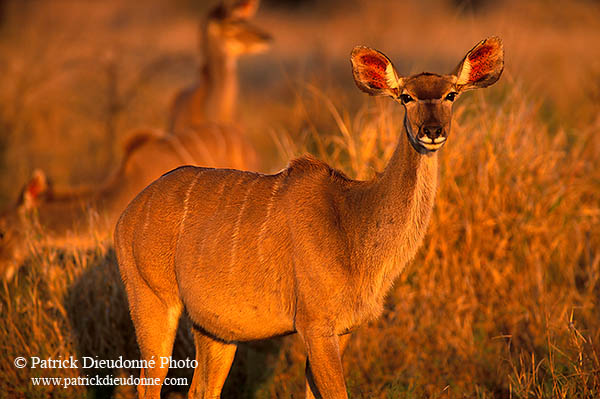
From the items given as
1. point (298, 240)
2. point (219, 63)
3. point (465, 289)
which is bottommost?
point (465, 289)

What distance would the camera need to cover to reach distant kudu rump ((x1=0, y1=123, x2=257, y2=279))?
6.04 m

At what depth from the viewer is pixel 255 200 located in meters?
4.18

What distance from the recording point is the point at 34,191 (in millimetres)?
6434

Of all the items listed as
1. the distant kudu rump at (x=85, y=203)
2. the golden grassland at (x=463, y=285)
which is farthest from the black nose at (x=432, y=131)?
the distant kudu rump at (x=85, y=203)

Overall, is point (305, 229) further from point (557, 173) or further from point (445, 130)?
point (557, 173)

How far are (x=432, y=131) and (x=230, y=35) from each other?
25.5ft

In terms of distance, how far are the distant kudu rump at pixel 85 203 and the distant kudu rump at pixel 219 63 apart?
2.66 metres

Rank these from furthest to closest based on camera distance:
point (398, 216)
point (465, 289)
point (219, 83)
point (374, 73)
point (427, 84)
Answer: point (219, 83) → point (465, 289) → point (374, 73) → point (398, 216) → point (427, 84)

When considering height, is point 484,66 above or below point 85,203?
above

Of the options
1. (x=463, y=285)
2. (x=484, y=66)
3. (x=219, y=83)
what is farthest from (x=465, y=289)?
(x=219, y=83)

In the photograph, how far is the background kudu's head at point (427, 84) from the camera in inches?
143

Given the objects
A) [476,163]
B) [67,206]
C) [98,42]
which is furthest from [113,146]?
[476,163]

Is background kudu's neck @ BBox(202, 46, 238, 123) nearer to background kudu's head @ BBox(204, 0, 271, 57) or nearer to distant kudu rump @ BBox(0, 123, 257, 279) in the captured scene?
background kudu's head @ BBox(204, 0, 271, 57)

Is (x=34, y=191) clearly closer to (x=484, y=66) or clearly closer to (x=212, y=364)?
(x=212, y=364)
